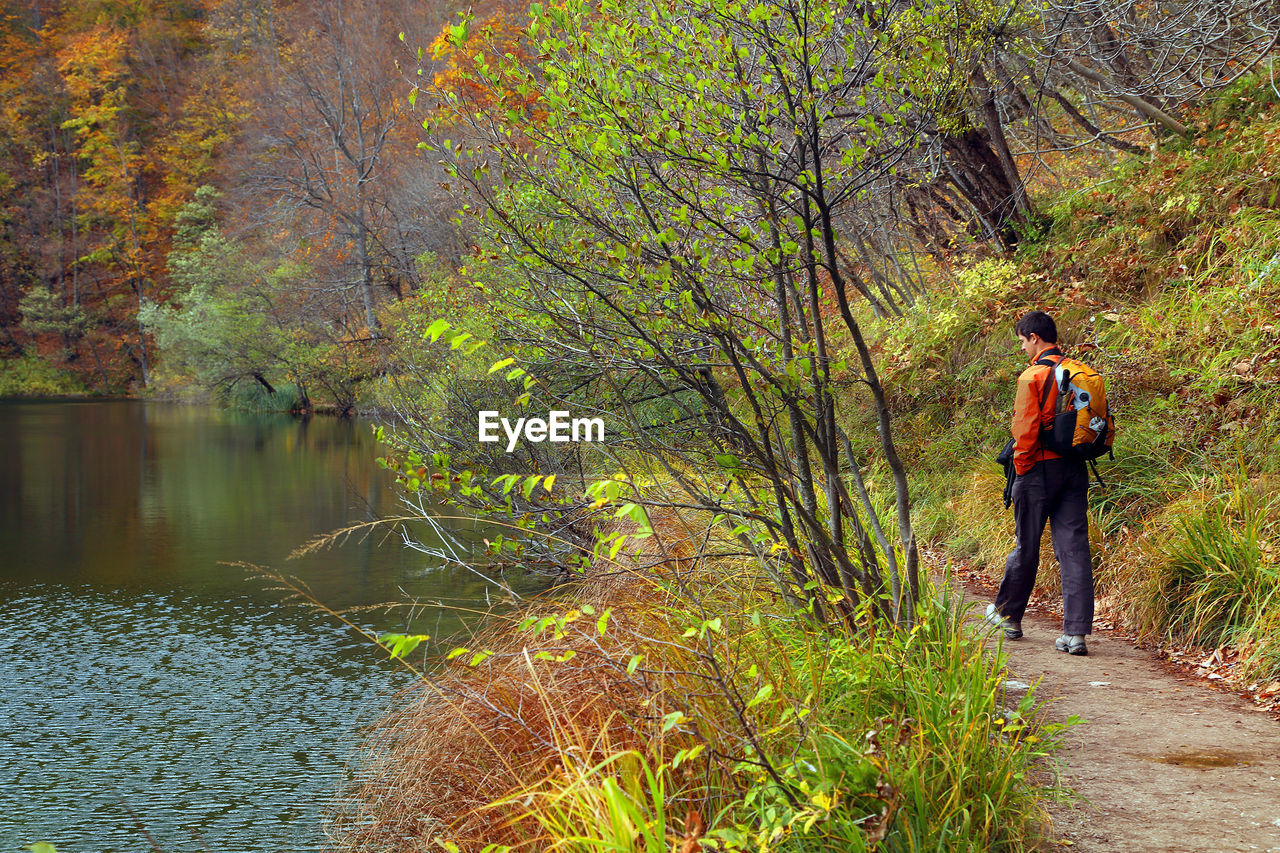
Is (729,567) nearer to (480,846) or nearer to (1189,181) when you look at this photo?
(480,846)

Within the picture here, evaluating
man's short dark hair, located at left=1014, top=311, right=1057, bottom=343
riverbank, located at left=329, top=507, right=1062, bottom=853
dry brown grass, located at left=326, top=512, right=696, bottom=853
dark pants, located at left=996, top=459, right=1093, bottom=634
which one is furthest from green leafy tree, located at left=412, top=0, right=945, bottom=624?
man's short dark hair, located at left=1014, top=311, right=1057, bottom=343

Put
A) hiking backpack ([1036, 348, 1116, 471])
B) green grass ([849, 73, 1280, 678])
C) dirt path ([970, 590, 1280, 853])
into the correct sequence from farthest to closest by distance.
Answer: green grass ([849, 73, 1280, 678]), hiking backpack ([1036, 348, 1116, 471]), dirt path ([970, 590, 1280, 853])

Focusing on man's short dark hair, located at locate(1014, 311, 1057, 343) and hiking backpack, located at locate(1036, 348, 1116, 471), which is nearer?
hiking backpack, located at locate(1036, 348, 1116, 471)

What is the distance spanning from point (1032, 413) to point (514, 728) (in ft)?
9.24

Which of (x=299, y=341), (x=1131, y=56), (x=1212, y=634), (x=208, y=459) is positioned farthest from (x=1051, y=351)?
(x=299, y=341)

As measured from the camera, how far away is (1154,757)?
12.1 feet

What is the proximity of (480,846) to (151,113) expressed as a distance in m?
53.9

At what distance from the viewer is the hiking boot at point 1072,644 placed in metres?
4.98

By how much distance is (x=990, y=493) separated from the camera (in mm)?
7453

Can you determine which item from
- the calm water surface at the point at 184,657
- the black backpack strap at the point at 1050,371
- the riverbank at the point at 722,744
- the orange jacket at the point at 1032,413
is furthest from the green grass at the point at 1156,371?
the calm water surface at the point at 184,657

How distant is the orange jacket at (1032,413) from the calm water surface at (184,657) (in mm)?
3900

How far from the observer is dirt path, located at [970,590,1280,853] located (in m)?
3.10

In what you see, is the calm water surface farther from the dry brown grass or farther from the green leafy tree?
the green leafy tree

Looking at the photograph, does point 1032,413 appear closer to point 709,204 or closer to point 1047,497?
point 1047,497
